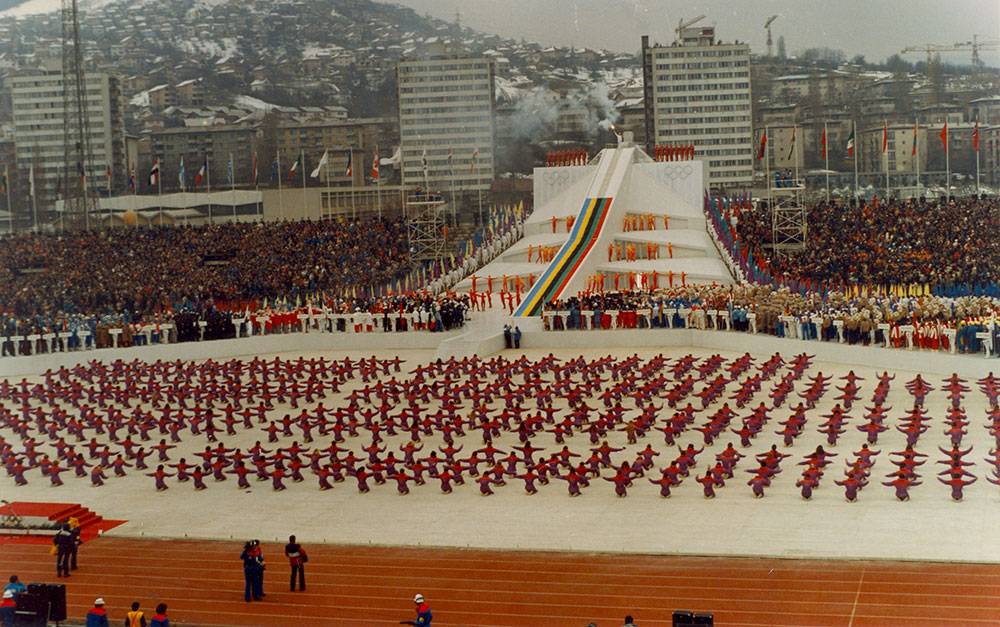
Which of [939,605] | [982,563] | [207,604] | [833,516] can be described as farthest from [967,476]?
[207,604]

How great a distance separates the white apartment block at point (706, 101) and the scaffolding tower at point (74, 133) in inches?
1538

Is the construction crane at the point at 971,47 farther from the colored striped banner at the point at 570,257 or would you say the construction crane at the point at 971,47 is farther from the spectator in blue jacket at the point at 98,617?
the spectator in blue jacket at the point at 98,617

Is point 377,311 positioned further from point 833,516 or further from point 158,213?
point 158,213

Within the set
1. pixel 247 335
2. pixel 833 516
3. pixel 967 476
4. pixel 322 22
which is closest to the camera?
pixel 833 516

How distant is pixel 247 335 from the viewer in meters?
42.9

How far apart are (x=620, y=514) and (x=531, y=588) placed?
3854 mm

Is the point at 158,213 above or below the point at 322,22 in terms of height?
below

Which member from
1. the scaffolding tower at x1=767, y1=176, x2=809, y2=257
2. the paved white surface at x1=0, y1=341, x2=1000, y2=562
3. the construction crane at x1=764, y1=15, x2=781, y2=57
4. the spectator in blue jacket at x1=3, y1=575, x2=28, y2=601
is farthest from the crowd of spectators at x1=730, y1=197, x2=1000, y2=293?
the construction crane at x1=764, y1=15, x2=781, y2=57

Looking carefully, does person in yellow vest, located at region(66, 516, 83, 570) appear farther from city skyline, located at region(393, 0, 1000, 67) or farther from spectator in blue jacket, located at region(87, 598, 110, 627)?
city skyline, located at region(393, 0, 1000, 67)

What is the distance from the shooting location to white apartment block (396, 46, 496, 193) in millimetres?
85500

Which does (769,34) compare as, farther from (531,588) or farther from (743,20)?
(531,588)

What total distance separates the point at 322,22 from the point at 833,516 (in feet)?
261

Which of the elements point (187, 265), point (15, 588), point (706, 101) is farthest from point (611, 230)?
point (706, 101)

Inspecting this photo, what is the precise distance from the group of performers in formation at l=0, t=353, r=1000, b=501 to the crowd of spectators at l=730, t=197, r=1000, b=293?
39.0 feet
